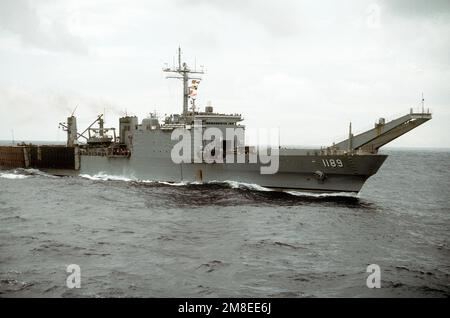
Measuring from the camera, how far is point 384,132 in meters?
26.7

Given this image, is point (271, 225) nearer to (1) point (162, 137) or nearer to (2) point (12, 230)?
(2) point (12, 230)

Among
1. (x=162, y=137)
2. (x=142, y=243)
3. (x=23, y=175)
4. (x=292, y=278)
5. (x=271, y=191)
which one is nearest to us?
(x=292, y=278)

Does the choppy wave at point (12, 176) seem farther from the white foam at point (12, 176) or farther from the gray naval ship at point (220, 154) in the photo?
the gray naval ship at point (220, 154)

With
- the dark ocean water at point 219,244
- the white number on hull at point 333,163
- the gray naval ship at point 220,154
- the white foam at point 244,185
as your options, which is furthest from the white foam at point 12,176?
the white number on hull at point 333,163

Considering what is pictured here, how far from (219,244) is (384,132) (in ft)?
52.2

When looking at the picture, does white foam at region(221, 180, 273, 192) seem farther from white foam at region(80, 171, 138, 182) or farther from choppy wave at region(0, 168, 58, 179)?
choppy wave at region(0, 168, 58, 179)

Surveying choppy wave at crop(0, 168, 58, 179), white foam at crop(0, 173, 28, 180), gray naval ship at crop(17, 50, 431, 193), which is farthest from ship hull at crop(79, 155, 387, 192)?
choppy wave at crop(0, 168, 58, 179)

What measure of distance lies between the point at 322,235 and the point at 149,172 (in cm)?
1859

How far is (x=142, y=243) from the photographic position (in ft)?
52.3

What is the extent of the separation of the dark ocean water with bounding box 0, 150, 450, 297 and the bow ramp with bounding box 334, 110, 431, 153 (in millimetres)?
3684

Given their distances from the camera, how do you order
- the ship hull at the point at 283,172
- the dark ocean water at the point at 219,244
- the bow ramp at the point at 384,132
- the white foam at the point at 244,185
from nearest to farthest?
the dark ocean water at the point at 219,244
the ship hull at the point at 283,172
the bow ramp at the point at 384,132
the white foam at the point at 244,185

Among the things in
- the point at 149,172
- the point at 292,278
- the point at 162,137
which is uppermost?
the point at 162,137

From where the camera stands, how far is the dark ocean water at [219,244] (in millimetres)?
11922

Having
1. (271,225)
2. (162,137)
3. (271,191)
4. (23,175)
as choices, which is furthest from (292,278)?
(23,175)
